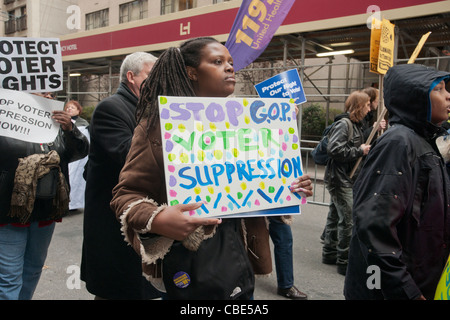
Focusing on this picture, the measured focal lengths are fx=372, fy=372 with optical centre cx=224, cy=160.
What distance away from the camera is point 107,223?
2.27 metres

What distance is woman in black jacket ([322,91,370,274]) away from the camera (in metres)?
4.21

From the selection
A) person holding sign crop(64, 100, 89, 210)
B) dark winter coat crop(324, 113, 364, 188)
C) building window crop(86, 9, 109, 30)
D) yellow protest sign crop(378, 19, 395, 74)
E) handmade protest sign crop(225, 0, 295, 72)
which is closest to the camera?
handmade protest sign crop(225, 0, 295, 72)

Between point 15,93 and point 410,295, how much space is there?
2664 millimetres

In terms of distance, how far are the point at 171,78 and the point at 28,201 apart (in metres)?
1.52

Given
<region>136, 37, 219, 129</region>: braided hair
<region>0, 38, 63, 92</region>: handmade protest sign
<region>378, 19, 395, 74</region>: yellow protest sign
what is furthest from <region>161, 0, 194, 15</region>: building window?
<region>136, 37, 219, 129</region>: braided hair

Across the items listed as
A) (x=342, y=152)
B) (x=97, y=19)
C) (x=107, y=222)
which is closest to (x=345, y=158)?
(x=342, y=152)

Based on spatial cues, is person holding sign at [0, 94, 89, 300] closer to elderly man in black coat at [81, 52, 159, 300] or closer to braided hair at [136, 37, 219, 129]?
elderly man in black coat at [81, 52, 159, 300]

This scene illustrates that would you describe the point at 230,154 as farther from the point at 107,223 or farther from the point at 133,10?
the point at 133,10

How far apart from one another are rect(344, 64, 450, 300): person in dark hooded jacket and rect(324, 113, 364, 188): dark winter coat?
237cm

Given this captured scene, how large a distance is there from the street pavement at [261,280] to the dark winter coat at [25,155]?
2.61 feet

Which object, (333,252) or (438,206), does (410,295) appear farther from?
(333,252)

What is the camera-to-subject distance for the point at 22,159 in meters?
2.57

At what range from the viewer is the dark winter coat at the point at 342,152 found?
13.8 feet
